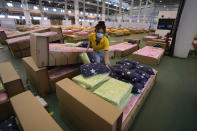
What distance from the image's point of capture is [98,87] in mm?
1479

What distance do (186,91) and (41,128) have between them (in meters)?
2.95

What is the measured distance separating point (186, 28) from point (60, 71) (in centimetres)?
536

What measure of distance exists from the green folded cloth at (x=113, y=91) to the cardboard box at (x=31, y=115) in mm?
634

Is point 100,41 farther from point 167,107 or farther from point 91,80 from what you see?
point 167,107

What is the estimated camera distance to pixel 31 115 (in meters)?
0.89

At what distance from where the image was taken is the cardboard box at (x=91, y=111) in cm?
87

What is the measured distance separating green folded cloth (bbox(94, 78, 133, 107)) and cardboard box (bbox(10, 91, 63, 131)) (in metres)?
0.63

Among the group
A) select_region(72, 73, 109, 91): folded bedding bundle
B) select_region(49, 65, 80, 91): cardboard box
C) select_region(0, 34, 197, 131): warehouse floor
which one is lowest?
select_region(0, 34, 197, 131): warehouse floor

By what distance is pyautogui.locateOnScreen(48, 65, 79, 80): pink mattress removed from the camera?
2014 millimetres

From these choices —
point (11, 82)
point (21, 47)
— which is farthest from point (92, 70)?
point (21, 47)

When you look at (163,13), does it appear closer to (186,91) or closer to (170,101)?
(186,91)

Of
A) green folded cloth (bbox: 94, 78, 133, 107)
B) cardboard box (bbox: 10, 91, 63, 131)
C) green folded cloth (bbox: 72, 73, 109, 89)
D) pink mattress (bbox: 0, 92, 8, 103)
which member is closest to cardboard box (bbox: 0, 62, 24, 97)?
pink mattress (bbox: 0, 92, 8, 103)

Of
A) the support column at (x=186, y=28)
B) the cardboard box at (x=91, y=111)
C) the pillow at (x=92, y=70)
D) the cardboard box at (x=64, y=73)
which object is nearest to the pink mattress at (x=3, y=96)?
the cardboard box at (x=64, y=73)

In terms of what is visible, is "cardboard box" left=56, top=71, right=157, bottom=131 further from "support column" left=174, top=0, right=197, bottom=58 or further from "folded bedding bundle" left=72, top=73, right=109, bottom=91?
"support column" left=174, top=0, right=197, bottom=58
